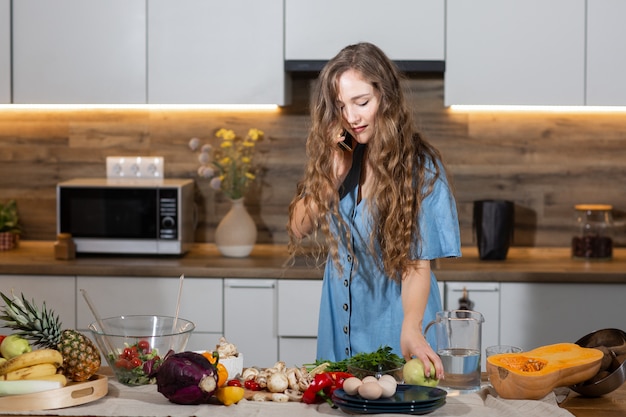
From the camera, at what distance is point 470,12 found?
3664mm

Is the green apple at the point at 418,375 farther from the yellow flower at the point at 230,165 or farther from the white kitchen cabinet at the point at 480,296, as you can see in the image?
the yellow flower at the point at 230,165

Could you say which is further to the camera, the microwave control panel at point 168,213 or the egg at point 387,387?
the microwave control panel at point 168,213

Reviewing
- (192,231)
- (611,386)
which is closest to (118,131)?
(192,231)

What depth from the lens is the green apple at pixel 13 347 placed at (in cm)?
199

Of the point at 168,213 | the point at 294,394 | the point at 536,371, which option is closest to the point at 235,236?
the point at 168,213

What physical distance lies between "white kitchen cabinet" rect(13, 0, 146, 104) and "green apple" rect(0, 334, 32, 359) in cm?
189

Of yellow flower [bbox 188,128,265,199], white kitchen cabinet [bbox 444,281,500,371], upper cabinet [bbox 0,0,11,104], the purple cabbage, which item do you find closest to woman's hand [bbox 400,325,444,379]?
the purple cabbage

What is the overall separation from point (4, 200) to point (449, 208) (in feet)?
8.37

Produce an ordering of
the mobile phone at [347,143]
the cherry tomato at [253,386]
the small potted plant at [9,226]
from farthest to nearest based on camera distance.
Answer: the small potted plant at [9,226] < the mobile phone at [347,143] < the cherry tomato at [253,386]

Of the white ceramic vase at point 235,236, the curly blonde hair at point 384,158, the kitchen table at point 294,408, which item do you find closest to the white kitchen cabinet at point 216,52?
the white ceramic vase at point 235,236

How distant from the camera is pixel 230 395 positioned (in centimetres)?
192

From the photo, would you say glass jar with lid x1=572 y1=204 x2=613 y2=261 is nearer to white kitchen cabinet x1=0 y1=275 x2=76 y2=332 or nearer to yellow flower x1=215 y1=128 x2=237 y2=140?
yellow flower x1=215 y1=128 x2=237 y2=140

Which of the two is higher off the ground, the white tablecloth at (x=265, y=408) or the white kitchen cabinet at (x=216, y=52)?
the white kitchen cabinet at (x=216, y=52)

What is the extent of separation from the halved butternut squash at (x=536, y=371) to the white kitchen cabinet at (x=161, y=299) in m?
1.69
